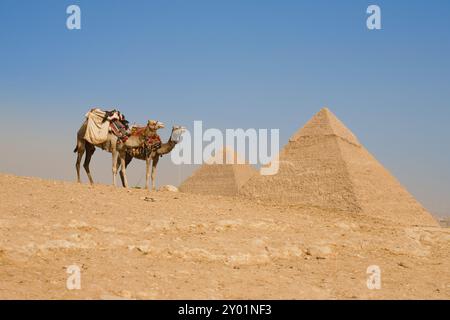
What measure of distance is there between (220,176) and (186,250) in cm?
3895

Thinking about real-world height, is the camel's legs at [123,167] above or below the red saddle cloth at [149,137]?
below

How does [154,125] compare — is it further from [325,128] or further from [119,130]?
[325,128]

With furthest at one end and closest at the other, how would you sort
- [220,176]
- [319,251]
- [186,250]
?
1. [220,176]
2. [319,251]
3. [186,250]

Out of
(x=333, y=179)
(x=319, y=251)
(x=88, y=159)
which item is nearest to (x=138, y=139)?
(x=88, y=159)

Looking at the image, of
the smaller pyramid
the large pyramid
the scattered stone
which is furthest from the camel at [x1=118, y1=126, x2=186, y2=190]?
the smaller pyramid

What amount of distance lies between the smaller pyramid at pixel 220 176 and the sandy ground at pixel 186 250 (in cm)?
3395

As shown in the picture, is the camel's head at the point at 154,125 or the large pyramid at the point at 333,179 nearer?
the camel's head at the point at 154,125

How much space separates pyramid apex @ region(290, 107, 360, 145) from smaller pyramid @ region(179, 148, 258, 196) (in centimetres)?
1240

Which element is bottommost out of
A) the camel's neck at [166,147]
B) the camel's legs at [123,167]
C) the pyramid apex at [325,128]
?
the camel's legs at [123,167]

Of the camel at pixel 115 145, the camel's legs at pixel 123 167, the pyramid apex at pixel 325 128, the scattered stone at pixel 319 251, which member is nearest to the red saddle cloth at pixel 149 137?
the camel at pixel 115 145

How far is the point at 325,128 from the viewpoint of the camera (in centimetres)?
3300

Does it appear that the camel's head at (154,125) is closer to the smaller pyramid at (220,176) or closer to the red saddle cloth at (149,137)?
the red saddle cloth at (149,137)

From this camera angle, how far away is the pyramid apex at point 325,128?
107 ft

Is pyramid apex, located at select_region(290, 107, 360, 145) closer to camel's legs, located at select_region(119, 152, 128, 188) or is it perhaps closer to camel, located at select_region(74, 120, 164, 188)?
camel, located at select_region(74, 120, 164, 188)
